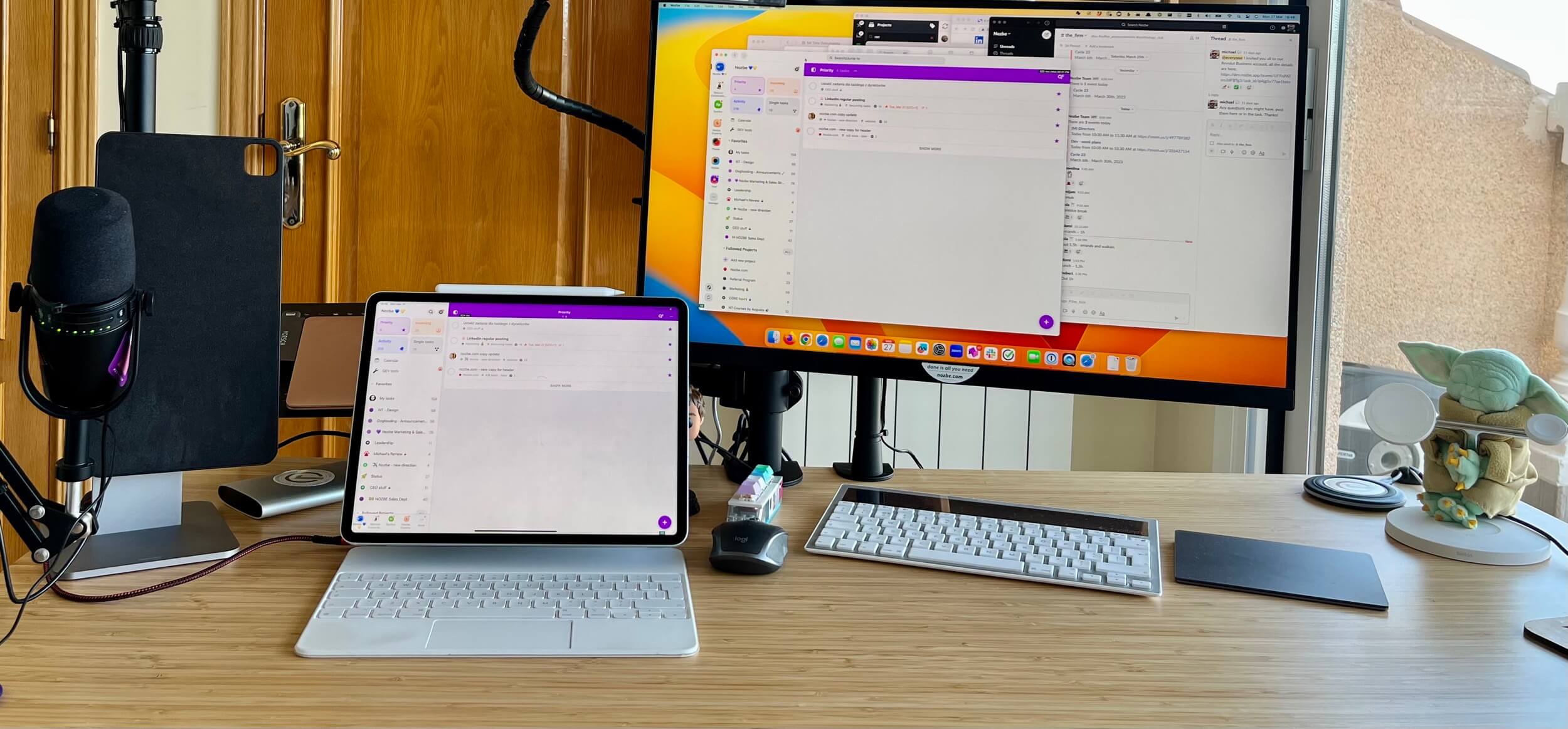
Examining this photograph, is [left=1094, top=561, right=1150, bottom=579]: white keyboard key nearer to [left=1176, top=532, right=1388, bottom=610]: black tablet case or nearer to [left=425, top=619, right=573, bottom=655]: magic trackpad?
[left=1176, top=532, right=1388, bottom=610]: black tablet case

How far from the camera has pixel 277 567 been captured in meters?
0.86

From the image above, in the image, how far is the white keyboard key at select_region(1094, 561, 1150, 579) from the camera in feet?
2.84

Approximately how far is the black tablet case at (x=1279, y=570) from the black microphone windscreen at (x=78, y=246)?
0.85 metres

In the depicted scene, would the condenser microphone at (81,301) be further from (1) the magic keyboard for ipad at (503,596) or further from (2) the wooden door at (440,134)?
(2) the wooden door at (440,134)

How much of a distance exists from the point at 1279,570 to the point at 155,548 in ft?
3.03

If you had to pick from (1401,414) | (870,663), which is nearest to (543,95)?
(870,663)

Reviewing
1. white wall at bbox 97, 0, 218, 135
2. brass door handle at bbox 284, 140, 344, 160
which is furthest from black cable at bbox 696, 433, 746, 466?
white wall at bbox 97, 0, 218, 135

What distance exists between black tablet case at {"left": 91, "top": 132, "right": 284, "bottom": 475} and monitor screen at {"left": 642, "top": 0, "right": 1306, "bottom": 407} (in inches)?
14.1

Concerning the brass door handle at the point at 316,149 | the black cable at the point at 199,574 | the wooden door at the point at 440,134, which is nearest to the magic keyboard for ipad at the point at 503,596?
the black cable at the point at 199,574

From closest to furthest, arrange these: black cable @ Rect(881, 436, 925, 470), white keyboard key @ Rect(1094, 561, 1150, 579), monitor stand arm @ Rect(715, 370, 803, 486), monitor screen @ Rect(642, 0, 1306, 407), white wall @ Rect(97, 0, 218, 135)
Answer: white keyboard key @ Rect(1094, 561, 1150, 579)
monitor screen @ Rect(642, 0, 1306, 407)
monitor stand arm @ Rect(715, 370, 803, 486)
black cable @ Rect(881, 436, 925, 470)
white wall @ Rect(97, 0, 218, 135)

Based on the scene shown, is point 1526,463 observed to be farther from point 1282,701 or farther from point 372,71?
point 372,71

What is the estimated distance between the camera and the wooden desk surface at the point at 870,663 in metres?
0.64

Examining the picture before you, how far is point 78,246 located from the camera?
0.76 m

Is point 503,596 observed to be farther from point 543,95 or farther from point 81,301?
point 543,95
